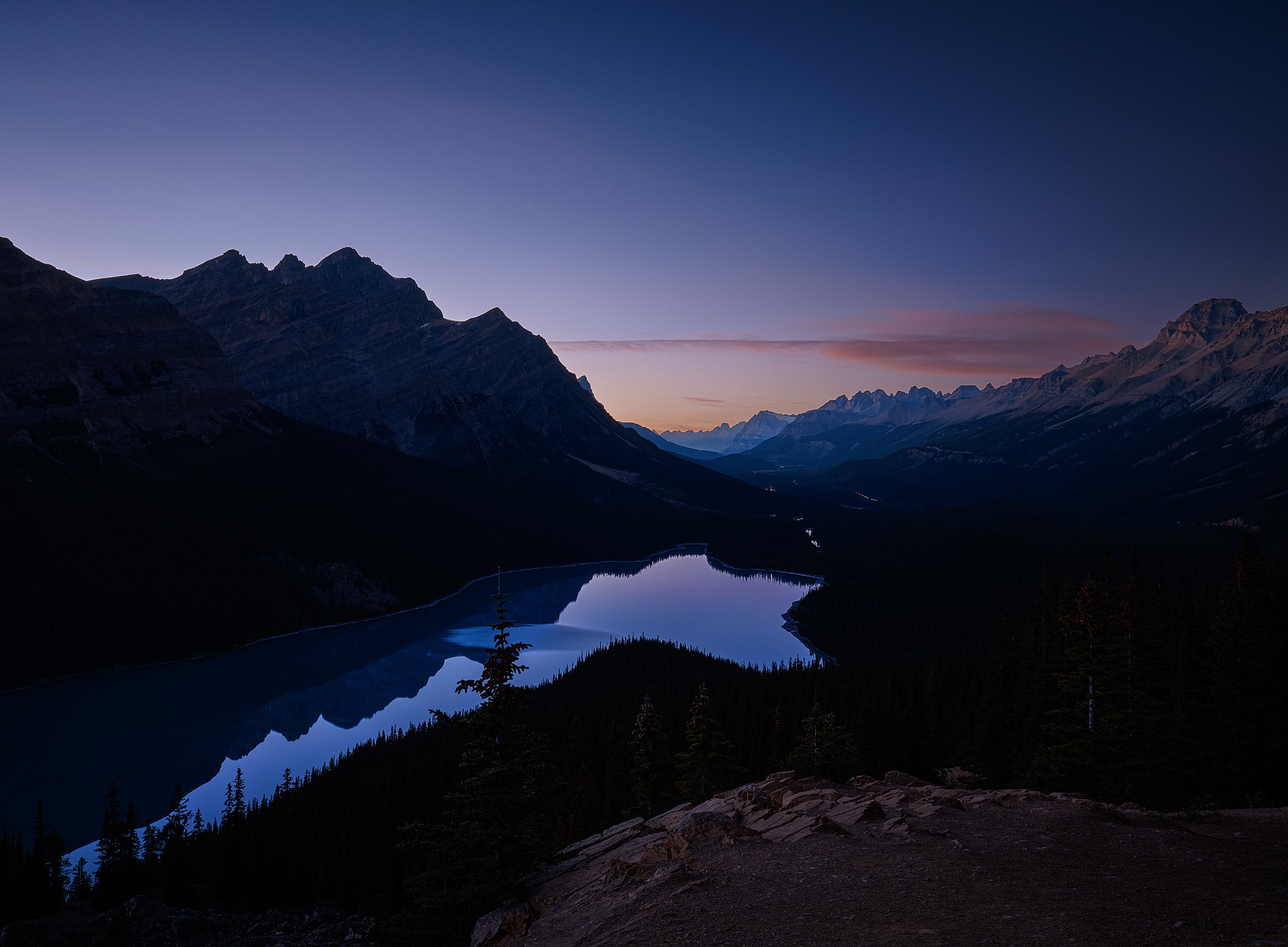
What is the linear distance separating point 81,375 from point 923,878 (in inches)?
8285

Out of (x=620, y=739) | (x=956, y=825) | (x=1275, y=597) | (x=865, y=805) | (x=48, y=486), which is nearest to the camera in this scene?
(x=956, y=825)

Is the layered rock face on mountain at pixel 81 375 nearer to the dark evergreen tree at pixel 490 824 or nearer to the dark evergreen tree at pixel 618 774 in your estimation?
the dark evergreen tree at pixel 618 774

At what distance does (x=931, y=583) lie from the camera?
6580 inches

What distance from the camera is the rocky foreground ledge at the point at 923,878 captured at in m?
13.4

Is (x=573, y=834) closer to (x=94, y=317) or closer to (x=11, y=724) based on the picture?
(x=11, y=724)

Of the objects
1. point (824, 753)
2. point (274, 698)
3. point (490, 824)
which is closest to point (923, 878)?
point (490, 824)

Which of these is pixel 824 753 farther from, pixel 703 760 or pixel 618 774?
pixel 618 774

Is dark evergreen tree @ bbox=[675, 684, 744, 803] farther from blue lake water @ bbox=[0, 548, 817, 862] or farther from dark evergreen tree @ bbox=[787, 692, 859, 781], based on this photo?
blue lake water @ bbox=[0, 548, 817, 862]

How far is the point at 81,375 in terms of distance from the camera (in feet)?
558

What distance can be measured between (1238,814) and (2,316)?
222 metres

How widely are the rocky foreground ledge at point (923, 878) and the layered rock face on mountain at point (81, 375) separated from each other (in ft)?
553

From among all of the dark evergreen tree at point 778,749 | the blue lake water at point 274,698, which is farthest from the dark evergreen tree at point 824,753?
the blue lake water at point 274,698

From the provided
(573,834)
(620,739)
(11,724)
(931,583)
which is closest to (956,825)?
(573,834)

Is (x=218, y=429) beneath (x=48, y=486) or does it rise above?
above
